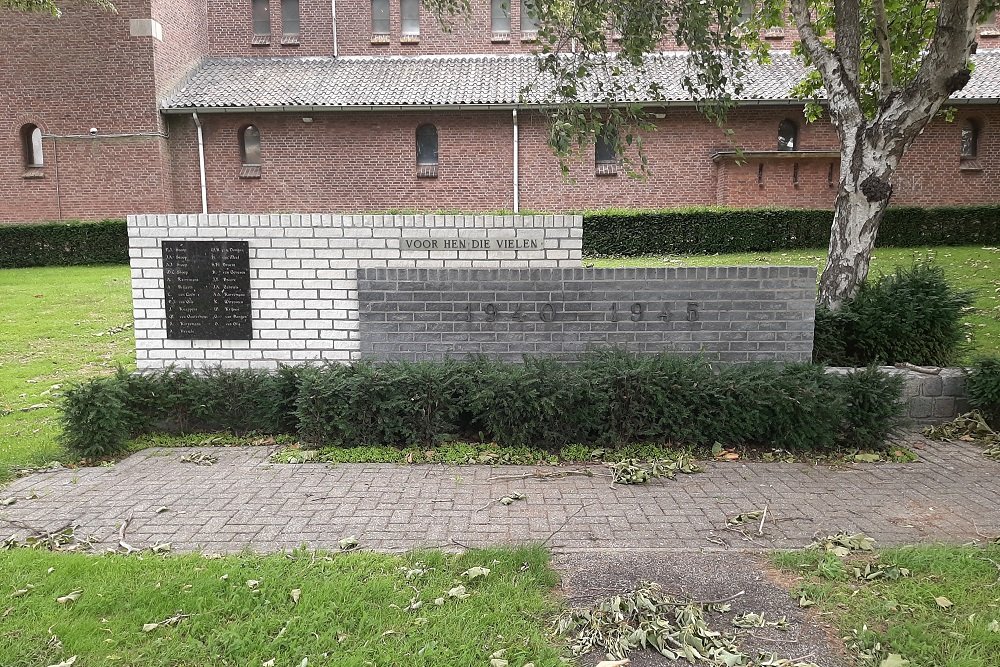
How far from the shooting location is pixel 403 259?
6457 millimetres

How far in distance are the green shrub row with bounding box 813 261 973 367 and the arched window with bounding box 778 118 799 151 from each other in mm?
15776

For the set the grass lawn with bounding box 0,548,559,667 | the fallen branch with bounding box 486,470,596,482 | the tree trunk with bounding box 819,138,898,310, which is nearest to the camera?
the grass lawn with bounding box 0,548,559,667

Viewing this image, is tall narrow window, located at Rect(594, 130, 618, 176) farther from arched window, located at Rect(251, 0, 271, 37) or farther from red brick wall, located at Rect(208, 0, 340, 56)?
arched window, located at Rect(251, 0, 271, 37)

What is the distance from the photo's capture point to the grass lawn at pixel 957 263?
8.54m

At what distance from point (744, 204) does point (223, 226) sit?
17.4 meters

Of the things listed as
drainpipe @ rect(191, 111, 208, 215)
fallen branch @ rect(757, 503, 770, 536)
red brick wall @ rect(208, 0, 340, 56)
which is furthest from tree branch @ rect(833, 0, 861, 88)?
red brick wall @ rect(208, 0, 340, 56)

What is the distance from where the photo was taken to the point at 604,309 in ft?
20.5

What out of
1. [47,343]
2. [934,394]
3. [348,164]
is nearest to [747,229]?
[934,394]

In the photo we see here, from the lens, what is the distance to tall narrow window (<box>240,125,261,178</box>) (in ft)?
71.5

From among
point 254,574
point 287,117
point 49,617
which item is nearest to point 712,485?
point 254,574

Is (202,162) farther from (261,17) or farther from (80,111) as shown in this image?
(261,17)

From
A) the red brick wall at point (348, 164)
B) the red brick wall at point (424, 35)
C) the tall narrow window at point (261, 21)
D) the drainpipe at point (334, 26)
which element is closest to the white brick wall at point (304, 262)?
the red brick wall at point (348, 164)

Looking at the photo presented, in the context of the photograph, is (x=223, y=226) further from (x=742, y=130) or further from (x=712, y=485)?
(x=742, y=130)

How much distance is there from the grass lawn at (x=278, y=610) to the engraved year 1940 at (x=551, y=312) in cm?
288
